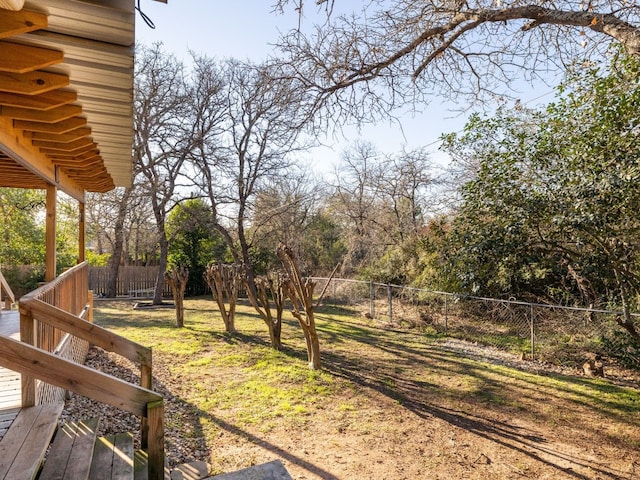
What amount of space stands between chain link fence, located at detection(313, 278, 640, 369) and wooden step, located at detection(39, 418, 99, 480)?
6333 mm

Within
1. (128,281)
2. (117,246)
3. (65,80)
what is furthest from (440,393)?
(128,281)

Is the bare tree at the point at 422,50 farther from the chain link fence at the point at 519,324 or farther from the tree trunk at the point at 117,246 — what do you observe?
the tree trunk at the point at 117,246

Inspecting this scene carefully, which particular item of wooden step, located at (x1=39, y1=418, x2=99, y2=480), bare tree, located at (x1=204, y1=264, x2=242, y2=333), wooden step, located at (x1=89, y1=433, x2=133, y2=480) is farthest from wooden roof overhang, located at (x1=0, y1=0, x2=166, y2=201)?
bare tree, located at (x1=204, y1=264, x2=242, y2=333)

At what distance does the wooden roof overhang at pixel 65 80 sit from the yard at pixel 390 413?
2.95 meters

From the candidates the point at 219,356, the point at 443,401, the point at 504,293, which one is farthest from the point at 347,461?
the point at 504,293

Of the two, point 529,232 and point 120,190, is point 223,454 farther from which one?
point 120,190

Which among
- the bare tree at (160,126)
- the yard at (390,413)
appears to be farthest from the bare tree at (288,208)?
the yard at (390,413)

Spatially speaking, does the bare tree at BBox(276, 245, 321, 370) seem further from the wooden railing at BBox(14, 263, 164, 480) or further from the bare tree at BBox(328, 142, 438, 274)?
the bare tree at BBox(328, 142, 438, 274)

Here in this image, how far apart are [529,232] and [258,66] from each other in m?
4.64

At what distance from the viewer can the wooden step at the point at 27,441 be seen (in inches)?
83.7

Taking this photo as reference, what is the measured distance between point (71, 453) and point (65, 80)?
2.38m

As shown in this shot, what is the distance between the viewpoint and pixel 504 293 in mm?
9070

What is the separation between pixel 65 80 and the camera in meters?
2.41

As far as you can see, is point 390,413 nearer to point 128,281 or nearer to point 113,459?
point 113,459
